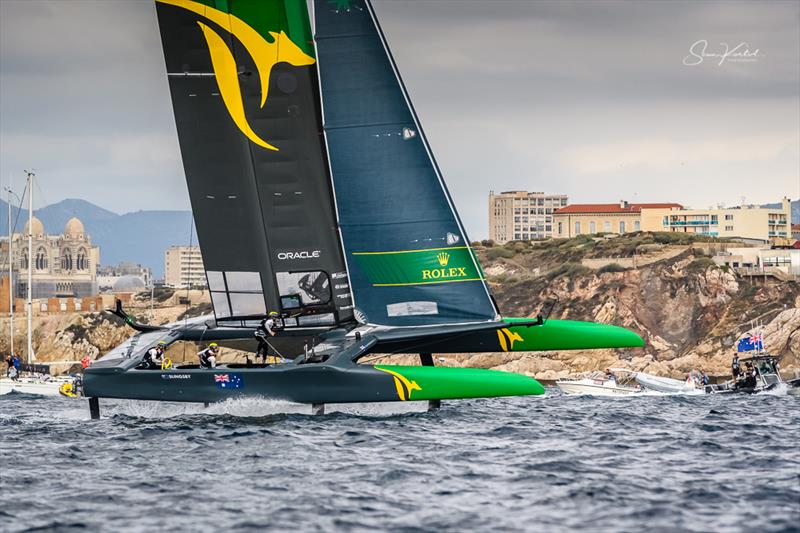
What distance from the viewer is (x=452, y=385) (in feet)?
75.0

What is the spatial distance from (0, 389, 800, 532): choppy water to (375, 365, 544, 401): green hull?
0.66 m

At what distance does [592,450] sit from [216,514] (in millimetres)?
7587

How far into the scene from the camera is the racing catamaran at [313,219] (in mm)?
24750

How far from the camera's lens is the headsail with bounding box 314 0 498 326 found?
24.9 metres

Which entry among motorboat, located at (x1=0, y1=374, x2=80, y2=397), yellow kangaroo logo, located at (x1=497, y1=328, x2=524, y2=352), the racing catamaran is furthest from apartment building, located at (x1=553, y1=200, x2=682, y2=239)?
the racing catamaran

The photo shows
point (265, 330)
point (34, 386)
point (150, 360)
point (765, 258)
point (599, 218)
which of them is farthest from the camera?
point (599, 218)

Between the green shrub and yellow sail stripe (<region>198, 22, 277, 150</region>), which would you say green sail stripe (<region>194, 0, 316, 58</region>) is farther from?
the green shrub

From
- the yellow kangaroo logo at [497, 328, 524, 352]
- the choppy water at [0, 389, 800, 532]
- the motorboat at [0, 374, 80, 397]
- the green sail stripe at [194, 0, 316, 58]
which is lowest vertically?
the motorboat at [0, 374, 80, 397]

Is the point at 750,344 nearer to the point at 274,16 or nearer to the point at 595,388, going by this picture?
the point at 595,388

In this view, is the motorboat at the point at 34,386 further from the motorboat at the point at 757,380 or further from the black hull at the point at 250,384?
the motorboat at the point at 757,380

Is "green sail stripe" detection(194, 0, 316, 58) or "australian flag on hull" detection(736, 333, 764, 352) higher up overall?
"green sail stripe" detection(194, 0, 316, 58)

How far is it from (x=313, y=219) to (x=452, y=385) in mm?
5886

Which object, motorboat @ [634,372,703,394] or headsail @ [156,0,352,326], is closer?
headsail @ [156,0,352,326]

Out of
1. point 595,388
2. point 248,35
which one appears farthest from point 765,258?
point 248,35
